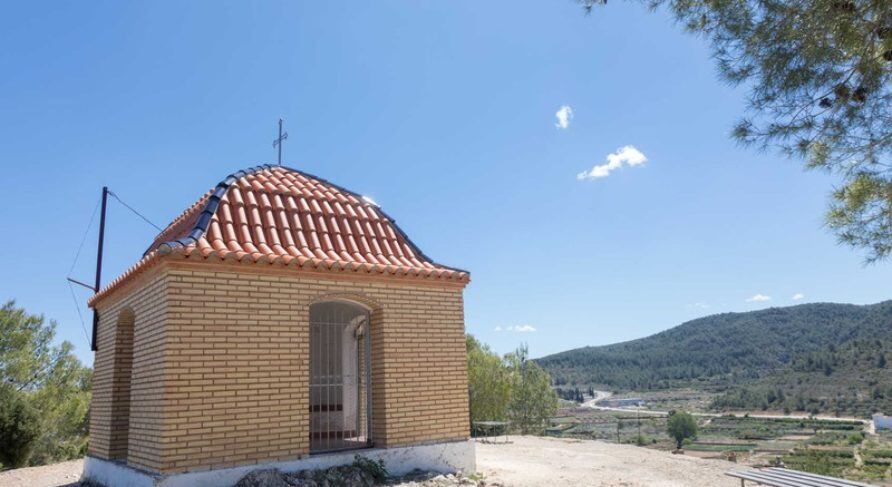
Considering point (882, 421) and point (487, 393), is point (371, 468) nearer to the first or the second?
point (487, 393)

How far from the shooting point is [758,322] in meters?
91.9

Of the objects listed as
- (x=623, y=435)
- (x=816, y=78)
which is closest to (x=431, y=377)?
(x=816, y=78)

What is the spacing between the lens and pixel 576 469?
9734mm

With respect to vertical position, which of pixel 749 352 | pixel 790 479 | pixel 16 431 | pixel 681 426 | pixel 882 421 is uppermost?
pixel 749 352

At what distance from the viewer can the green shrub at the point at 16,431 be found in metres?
15.0

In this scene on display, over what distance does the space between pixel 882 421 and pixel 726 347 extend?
29.0 meters

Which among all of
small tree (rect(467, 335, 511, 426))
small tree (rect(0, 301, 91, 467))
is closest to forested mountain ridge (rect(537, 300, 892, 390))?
small tree (rect(467, 335, 511, 426))

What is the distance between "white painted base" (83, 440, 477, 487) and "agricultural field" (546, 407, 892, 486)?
42674 mm

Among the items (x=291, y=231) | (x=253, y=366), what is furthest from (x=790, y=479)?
(x=291, y=231)

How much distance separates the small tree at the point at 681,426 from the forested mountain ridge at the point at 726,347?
2394 cm

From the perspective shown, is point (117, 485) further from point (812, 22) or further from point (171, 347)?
point (812, 22)

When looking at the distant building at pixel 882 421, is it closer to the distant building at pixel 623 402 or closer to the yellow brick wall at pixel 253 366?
the distant building at pixel 623 402

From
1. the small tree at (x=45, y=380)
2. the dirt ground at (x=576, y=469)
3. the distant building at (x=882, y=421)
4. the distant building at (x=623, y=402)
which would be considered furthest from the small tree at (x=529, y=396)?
the distant building at (x=623, y=402)

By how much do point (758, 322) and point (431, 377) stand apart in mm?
96330
